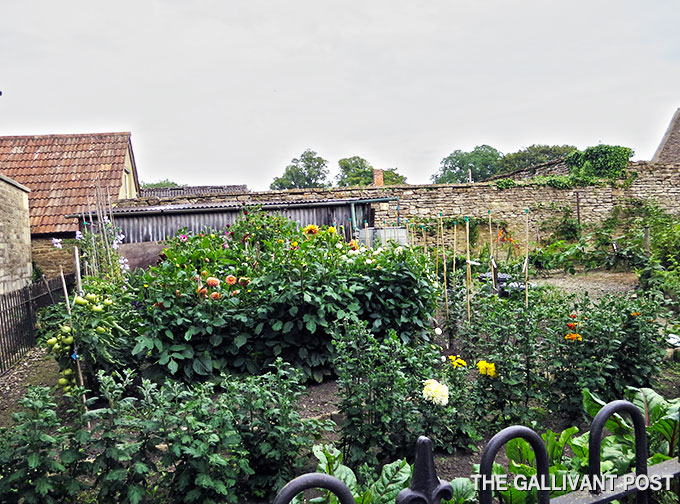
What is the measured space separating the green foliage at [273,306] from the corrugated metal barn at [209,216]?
567cm

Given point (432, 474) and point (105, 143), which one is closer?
point (432, 474)

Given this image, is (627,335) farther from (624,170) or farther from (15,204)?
(624,170)

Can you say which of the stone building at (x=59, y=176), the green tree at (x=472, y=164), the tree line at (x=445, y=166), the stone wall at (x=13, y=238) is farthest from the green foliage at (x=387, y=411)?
the green tree at (x=472, y=164)

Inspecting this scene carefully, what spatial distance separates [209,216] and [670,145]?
923 inches

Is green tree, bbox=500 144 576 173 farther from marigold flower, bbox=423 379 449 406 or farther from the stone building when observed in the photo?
marigold flower, bbox=423 379 449 406

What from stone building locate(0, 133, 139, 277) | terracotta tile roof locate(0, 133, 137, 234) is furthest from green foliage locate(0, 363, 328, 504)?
terracotta tile roof locate(0, 133, 137, 234)

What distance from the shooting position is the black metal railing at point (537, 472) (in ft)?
3.39

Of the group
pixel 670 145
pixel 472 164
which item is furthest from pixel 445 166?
pixel 670 145

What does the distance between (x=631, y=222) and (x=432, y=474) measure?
17762mm

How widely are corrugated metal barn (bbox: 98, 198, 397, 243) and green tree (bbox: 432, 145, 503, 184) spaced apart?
131 ft

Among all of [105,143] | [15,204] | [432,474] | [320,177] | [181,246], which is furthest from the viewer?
[320,177]

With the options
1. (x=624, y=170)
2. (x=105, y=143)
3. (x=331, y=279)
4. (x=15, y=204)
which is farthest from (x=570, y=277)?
(x=105, y=143)

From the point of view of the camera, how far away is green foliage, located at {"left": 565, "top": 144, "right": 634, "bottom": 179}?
16344 millimetres

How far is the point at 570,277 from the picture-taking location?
1134 cm
